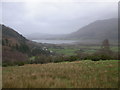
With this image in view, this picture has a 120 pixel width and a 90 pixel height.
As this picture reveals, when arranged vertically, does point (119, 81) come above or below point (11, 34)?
below

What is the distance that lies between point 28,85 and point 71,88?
1.53 metres

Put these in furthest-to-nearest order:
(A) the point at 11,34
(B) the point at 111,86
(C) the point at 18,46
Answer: (A) the point at 11,34
(C) the point at 18,46
(B) the point at 111,86

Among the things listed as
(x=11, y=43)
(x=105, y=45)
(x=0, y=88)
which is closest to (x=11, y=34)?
(x=11, y=43)

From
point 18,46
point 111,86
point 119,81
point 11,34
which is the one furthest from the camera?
point 11,34

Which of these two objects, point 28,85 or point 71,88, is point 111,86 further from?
point 28,85

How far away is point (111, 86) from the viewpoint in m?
5.32

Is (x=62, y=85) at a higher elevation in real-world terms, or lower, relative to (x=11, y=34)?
lower

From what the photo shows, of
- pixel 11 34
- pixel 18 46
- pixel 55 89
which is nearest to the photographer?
pixel 55 89

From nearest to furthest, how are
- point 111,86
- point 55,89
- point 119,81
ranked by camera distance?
point 55,89 → point 111,86 → point 119,81

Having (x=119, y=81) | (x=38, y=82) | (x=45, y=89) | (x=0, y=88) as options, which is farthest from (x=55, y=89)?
(x=119, y=81)

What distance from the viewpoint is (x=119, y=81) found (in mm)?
5992

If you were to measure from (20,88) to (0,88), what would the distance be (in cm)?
77

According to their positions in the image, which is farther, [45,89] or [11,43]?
[11,43]

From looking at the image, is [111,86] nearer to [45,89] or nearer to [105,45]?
[45,89]
